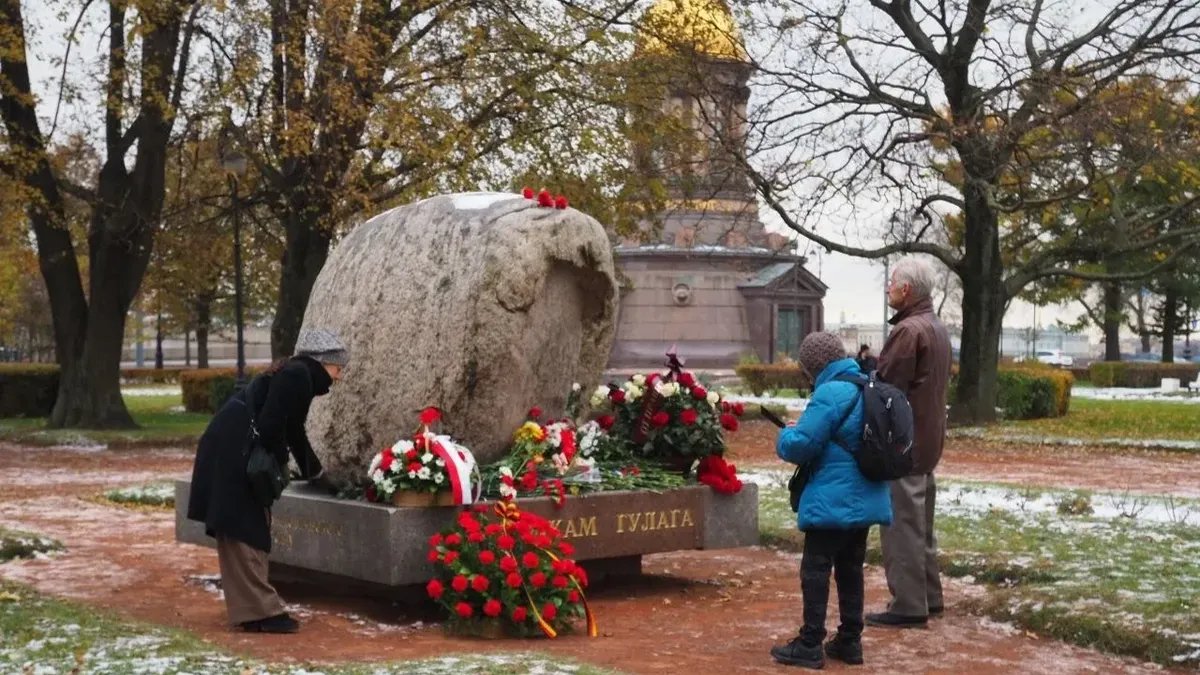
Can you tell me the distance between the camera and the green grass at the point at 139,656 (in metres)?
7.12

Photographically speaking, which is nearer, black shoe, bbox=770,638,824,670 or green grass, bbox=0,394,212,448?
black shoe, bbox=770,638,824,670

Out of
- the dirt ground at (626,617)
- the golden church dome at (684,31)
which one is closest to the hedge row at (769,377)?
the golden church dome at (684,31)

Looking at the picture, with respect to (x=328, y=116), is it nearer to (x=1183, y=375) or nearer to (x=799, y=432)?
(x=799, y=432)

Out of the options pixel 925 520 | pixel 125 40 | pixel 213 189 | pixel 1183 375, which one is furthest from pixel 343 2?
pixel 1183 375

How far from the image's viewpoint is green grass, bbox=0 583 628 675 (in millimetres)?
7125

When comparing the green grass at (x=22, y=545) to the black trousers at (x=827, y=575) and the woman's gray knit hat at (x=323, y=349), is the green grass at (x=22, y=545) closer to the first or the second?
the woman's gray knit hat at (x=323, y=349)

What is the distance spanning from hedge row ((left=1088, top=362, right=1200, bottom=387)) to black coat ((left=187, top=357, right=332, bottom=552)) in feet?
156

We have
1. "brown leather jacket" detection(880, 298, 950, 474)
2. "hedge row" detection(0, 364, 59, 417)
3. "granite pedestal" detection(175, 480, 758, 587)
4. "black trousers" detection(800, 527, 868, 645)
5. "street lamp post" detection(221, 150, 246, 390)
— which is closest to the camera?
"black trousers" detection(800, 527, 868, 645)

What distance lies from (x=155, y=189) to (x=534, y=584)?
2095cm

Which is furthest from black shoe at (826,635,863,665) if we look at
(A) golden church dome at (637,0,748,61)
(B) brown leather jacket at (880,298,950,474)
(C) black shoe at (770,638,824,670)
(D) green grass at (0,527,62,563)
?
(A) golden church dome at (637,0,748,61)

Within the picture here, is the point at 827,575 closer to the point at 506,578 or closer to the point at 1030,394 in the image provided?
the point at 506,578

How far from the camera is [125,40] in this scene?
2644 cm

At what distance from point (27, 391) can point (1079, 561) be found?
93.1 feet

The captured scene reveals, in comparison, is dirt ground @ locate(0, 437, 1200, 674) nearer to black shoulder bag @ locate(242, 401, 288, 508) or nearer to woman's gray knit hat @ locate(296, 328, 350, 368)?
black shoulder bag @ locate(242, 401, 288, 508)
